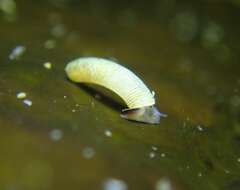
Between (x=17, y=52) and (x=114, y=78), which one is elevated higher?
(x=114, y=78)

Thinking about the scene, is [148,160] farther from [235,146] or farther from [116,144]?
[235,146]

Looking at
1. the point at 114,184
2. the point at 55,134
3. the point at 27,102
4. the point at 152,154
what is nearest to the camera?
the point at 114,184

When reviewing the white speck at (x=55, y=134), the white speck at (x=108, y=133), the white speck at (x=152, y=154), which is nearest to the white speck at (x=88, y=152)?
the white speck at (x=55, y=134)

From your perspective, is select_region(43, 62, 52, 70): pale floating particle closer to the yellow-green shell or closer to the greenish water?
the greenish water

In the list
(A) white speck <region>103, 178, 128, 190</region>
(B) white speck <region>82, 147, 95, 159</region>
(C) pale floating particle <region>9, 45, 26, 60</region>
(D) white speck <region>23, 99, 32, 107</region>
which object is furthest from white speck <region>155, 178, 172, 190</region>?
(C) pale floating particle <region>9, 45, 26, 60</region>

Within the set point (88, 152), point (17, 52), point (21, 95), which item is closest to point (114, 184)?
point (88, 152)

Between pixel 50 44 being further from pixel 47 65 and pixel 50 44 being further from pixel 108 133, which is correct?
pixel 108 133
